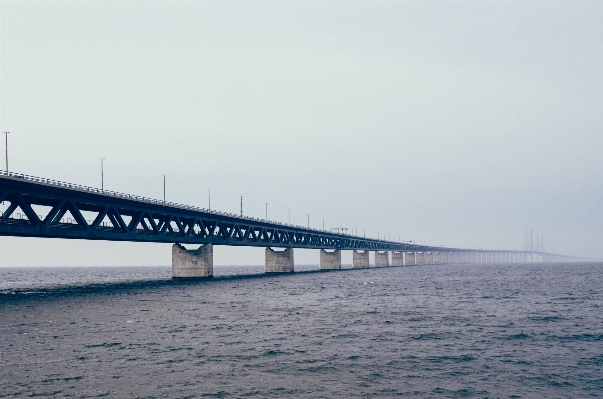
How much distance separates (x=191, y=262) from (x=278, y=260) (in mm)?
48137

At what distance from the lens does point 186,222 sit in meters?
108

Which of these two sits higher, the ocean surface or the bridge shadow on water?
the ocean surface

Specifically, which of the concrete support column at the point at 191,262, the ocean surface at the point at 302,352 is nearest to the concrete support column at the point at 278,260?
the concrete support column at the point at 191,262

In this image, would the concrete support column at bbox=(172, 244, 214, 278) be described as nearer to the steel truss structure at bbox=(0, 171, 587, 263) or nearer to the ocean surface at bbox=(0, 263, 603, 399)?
the steel truss structure at bbox=(0, 171, 587, 263)

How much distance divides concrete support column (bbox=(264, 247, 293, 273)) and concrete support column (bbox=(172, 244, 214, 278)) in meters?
44.6

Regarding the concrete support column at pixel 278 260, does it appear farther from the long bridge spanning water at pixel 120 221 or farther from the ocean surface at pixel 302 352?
the ocean surface at pixel 302 352

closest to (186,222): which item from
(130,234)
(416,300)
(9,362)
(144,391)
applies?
(130,234)

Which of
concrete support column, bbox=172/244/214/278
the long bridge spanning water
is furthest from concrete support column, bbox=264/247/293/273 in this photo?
concrete support column, bbox=172/244/214/278

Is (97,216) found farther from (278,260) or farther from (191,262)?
(278,260)

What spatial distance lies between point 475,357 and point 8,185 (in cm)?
5466

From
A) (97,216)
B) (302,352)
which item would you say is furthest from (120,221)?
(302,352)

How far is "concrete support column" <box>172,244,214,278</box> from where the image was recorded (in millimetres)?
111562

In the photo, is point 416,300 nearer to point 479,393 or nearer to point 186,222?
point 479,393

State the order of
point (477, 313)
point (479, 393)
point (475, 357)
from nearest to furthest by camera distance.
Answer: point (479, 393) → point (475, 357) → point (477, 313)
